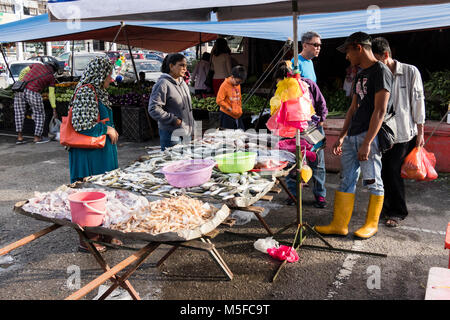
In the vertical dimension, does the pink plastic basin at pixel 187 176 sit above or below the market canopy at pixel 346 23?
below

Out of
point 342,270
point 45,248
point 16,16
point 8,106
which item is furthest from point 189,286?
point 16,16

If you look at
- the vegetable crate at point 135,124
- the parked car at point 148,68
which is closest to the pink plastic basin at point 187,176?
the vegetable crate at point 135,124

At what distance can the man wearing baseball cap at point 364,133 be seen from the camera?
12.0 feet

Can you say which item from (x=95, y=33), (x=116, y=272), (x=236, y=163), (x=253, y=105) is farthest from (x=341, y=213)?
(x=95, y=33)

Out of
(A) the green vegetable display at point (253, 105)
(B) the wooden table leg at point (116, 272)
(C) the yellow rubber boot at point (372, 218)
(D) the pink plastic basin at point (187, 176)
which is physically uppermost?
(A) the green vegetable display at point (253, 105)

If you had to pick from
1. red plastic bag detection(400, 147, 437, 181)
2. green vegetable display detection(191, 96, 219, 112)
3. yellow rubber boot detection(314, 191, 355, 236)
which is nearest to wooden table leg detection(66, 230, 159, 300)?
yellow rubber boot detection(314, 191, 355, 236)

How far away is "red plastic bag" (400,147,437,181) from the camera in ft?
13.6

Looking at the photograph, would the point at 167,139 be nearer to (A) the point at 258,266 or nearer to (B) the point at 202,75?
(A) the point at 258,266

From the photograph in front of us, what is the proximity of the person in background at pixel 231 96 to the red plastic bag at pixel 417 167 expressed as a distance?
2.95 m

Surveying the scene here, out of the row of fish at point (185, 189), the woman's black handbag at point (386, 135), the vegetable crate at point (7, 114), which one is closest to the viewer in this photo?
the row of fish at point (185, 189)

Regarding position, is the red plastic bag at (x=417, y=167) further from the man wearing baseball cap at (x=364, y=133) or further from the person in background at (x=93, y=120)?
the person in background at (x=93, y=120)

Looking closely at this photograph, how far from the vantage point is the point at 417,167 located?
13.6 feet

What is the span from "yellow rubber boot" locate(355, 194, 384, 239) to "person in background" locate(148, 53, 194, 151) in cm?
253
